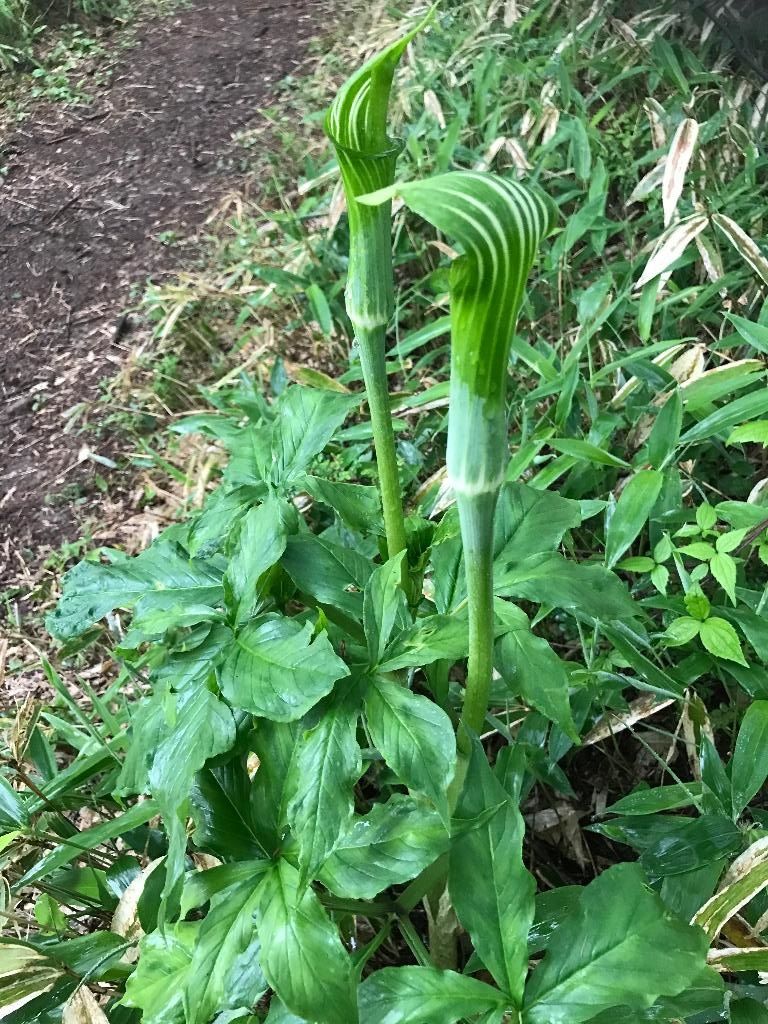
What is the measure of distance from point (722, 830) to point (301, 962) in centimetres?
53

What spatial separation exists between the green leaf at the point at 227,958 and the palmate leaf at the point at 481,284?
48 cm

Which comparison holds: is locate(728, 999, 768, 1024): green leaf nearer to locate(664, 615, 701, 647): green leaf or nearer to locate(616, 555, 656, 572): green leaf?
locate(664, 615, 701, 647): green leaf

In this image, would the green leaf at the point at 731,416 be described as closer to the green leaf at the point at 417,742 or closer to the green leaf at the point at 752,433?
the green leaf at the point at 752,433

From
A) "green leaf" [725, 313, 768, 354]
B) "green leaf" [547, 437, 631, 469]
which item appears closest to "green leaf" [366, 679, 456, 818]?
"green leaf" [547, 437, 631, 469]

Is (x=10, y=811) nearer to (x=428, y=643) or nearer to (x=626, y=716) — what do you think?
(x=428, y=643)

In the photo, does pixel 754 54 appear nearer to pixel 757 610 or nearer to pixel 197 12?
pixel 757 610

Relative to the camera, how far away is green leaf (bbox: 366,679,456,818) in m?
0.71

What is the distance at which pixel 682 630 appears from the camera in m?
1.11

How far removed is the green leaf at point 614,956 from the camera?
663 mm

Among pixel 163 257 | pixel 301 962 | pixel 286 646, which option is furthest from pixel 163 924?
pixel 163 257

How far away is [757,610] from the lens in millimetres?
1159

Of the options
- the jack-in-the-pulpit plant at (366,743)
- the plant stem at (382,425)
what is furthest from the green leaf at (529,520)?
the plant stem at (382,425)

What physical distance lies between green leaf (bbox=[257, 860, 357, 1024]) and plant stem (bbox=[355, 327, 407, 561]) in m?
0.40

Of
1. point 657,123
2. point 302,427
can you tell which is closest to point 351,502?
point 302,427
